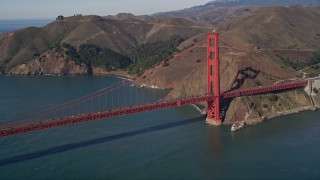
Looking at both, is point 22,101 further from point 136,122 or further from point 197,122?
point 197,122

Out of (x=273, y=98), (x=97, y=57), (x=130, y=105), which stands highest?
(x=97, y=57)

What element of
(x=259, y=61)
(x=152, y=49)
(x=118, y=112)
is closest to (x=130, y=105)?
(x=118, y=112)

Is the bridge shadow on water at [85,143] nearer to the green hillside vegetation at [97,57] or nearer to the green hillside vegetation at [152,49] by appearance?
the green hillside vegetation at [97,57]

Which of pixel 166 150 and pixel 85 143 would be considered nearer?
pixel 166 150

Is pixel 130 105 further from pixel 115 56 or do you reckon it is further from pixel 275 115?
pixel 115 56

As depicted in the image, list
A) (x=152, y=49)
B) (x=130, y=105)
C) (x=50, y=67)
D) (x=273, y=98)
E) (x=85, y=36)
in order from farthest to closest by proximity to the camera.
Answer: (x=85, y=36)
(x=152, y=49)
(x=50, y=67)
(x=130, y=105)
(x=273, y=98)

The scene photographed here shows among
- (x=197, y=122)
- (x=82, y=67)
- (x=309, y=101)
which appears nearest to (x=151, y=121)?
(x=197, y=122)

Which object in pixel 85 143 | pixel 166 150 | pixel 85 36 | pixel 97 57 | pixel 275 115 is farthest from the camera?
pixel 85 36
